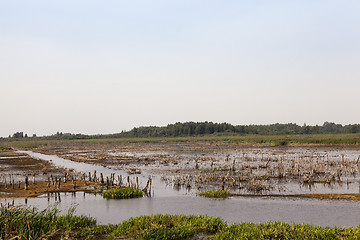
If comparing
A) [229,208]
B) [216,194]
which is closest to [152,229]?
[229,208]

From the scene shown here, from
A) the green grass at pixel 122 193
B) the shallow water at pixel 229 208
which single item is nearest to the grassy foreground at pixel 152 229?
the shallow water at pixel 229 208

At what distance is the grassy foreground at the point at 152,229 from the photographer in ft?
39.1

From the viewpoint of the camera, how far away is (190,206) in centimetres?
1955

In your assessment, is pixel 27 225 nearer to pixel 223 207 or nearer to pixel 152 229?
pixel 152 229

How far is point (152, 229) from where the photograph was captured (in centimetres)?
1328

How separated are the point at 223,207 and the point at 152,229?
733cm

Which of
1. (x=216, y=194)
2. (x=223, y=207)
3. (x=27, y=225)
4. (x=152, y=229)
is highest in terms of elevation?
(x=27, y=225)

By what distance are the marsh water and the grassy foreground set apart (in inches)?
95.9

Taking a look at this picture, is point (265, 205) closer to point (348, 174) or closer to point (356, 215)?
point (356, 215)

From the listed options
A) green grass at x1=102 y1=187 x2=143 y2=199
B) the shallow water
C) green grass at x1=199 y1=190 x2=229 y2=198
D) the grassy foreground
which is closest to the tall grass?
the grassy foreground

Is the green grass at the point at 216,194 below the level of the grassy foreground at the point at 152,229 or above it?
below

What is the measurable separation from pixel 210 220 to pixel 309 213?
7025mm

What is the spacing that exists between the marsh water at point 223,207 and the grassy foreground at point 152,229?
7.99ft

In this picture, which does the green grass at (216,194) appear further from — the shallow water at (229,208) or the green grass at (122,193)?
the green grass at (122,193)
